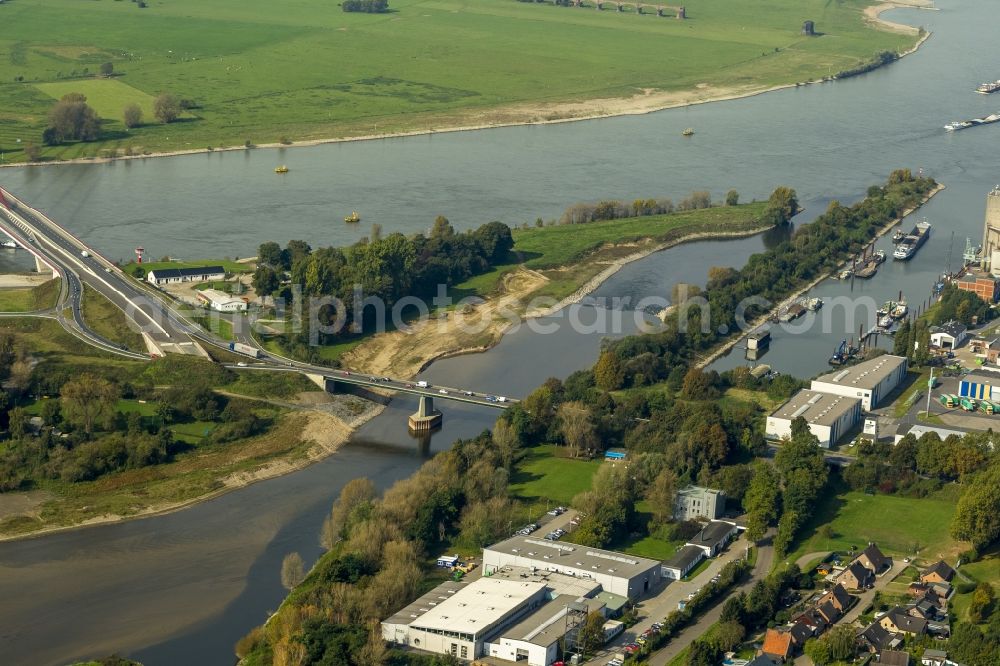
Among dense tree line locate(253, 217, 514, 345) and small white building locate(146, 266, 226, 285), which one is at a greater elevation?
dense tree line locate(253, 217, 514, 345)

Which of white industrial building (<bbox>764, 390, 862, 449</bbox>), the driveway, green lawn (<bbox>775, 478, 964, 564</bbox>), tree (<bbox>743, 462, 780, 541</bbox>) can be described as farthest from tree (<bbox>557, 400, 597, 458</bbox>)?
green lawn (<bbox>775, 478, 964, 564</bbox>)

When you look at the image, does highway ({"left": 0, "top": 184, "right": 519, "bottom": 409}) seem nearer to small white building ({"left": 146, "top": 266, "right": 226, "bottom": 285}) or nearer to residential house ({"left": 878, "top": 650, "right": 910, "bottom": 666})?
small white building ({"left": 146, "top": 266, "right": 226, "bottom": 285})

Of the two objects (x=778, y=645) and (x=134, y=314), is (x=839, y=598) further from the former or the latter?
(x=134, y=314)

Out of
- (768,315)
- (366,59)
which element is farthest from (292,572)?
(366,59)

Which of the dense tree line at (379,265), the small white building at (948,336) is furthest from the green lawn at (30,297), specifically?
the small white building at (948,336)

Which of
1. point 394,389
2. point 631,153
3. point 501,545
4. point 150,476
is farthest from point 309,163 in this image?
point 501,545

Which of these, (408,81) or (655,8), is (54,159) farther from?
→ (655,8)

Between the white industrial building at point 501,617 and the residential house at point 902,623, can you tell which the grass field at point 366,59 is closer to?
the white industrial building at point 501,617
